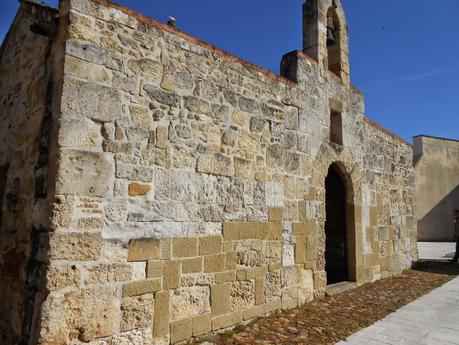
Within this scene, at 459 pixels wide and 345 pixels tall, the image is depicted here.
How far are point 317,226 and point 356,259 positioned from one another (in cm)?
160

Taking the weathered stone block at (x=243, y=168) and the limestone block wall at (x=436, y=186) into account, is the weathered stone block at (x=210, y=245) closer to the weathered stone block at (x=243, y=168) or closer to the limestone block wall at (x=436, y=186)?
the weathered stone block at (x=243, y=168)

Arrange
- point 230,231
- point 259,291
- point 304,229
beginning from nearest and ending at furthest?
1. point 230,231
2. point 259,291
3. point 304,229

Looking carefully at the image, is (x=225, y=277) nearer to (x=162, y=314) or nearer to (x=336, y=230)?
(x=162, y=314)

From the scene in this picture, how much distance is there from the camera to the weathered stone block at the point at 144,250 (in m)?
3.40

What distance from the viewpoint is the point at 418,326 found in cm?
451

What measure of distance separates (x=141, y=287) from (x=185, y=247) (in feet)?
2.04

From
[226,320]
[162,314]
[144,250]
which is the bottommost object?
[226,320]

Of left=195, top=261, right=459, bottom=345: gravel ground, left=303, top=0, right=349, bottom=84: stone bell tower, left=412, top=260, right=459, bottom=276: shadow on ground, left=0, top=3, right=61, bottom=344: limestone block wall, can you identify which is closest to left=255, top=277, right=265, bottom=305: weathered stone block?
left=195, top=261, right=459, bottom=345: gravel ground

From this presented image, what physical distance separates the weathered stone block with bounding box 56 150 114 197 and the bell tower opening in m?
5.16

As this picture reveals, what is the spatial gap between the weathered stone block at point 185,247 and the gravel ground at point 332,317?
3.08 feet

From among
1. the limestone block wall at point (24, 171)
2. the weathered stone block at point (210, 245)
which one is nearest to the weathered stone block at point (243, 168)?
the weathered stone block at point (210, 245)

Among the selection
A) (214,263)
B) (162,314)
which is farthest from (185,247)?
(162,314)

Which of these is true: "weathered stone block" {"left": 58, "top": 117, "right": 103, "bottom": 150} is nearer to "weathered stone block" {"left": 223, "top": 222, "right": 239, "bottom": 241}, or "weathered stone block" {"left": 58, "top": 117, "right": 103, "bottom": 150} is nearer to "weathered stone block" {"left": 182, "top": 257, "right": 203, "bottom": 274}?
"weathered stone block" {"left": 182, "top": 257, "right": 203, "bottom": 274}

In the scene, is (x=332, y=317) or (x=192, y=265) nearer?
(x=192, y=265)
